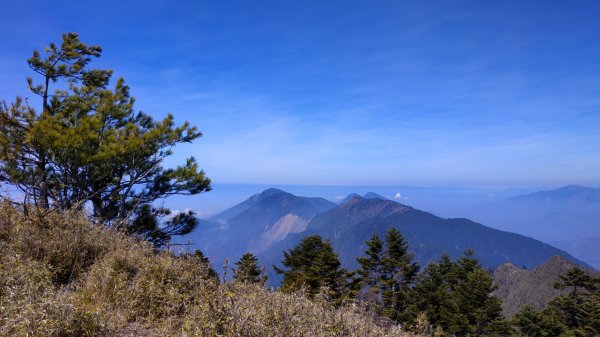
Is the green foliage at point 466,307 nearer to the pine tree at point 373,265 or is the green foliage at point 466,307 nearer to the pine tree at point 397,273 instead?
the pine tree at point 397,273

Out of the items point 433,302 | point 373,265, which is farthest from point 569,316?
point 373,265

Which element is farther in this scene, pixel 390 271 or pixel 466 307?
pixel 390 271

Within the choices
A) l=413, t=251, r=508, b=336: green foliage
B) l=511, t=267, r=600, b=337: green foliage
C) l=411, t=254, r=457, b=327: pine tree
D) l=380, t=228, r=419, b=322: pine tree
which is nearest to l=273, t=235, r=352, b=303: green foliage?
l=380, t=228, r=419, b=322: pine tree

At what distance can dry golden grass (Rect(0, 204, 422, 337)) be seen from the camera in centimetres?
365

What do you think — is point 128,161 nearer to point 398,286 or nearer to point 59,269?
point 59,269

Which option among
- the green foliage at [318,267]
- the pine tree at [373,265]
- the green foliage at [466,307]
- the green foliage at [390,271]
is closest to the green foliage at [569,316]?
the green foliage at [466,307]

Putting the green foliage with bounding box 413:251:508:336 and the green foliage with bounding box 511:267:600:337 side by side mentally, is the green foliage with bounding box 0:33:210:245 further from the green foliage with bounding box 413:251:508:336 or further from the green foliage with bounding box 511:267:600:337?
the green foliage with bounding box 511:267:600:337

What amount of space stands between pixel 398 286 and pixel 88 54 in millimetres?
45297

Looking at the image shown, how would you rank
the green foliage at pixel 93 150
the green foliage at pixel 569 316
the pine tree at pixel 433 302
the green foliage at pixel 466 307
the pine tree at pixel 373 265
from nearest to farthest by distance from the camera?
the green foliage at pixel 93 150, the green foliage at pixel 466 307, the pine tree at pixel 433 302, the pine tree at pixel 373 265, the green foliage at pixel 569 316

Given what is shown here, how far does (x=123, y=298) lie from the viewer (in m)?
5.09

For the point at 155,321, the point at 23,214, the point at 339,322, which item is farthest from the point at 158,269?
the point at 23,214

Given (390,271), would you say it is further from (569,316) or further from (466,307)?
(569,316)

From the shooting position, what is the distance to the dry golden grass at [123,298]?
365 centimetres

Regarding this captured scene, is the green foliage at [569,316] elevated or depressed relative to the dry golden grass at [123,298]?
depressed
